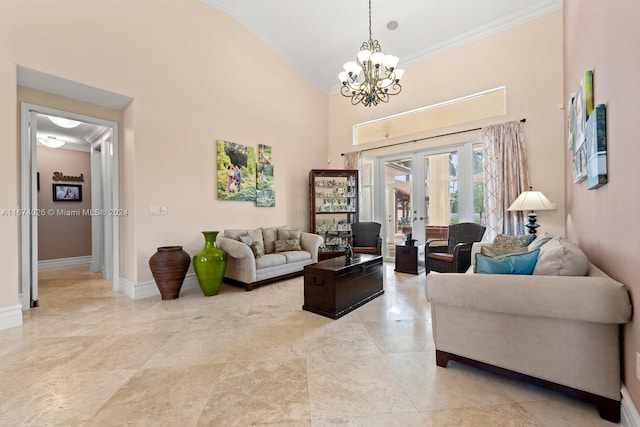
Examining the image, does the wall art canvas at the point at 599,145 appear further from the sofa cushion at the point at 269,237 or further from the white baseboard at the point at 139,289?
the white baseboard at the point at 139,289

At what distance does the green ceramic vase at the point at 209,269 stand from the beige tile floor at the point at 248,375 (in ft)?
1.90

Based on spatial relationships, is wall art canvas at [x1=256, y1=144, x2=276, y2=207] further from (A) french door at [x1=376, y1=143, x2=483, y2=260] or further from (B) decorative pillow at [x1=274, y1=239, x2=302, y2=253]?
(A) french door at [x1=376, y1=143, x2=483, y2=260]

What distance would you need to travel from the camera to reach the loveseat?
4059 mm

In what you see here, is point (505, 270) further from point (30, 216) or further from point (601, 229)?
point (30, 216)

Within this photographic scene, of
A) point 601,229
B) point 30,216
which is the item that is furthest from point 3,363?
point 601,229

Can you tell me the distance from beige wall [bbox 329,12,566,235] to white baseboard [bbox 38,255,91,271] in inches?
303

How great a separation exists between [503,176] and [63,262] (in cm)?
859

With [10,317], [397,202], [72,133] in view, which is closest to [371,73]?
[397,202]

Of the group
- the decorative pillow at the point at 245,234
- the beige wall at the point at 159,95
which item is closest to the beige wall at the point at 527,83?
the beige wall at the point at 159,95

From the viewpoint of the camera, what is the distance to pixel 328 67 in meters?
6.07

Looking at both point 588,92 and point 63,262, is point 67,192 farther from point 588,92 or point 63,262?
point 588,92

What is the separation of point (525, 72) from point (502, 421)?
491 cm

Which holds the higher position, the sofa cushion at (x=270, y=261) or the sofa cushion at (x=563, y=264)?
the sofa cushion at (x=563, y=264)

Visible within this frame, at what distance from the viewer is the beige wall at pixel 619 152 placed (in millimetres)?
1403
